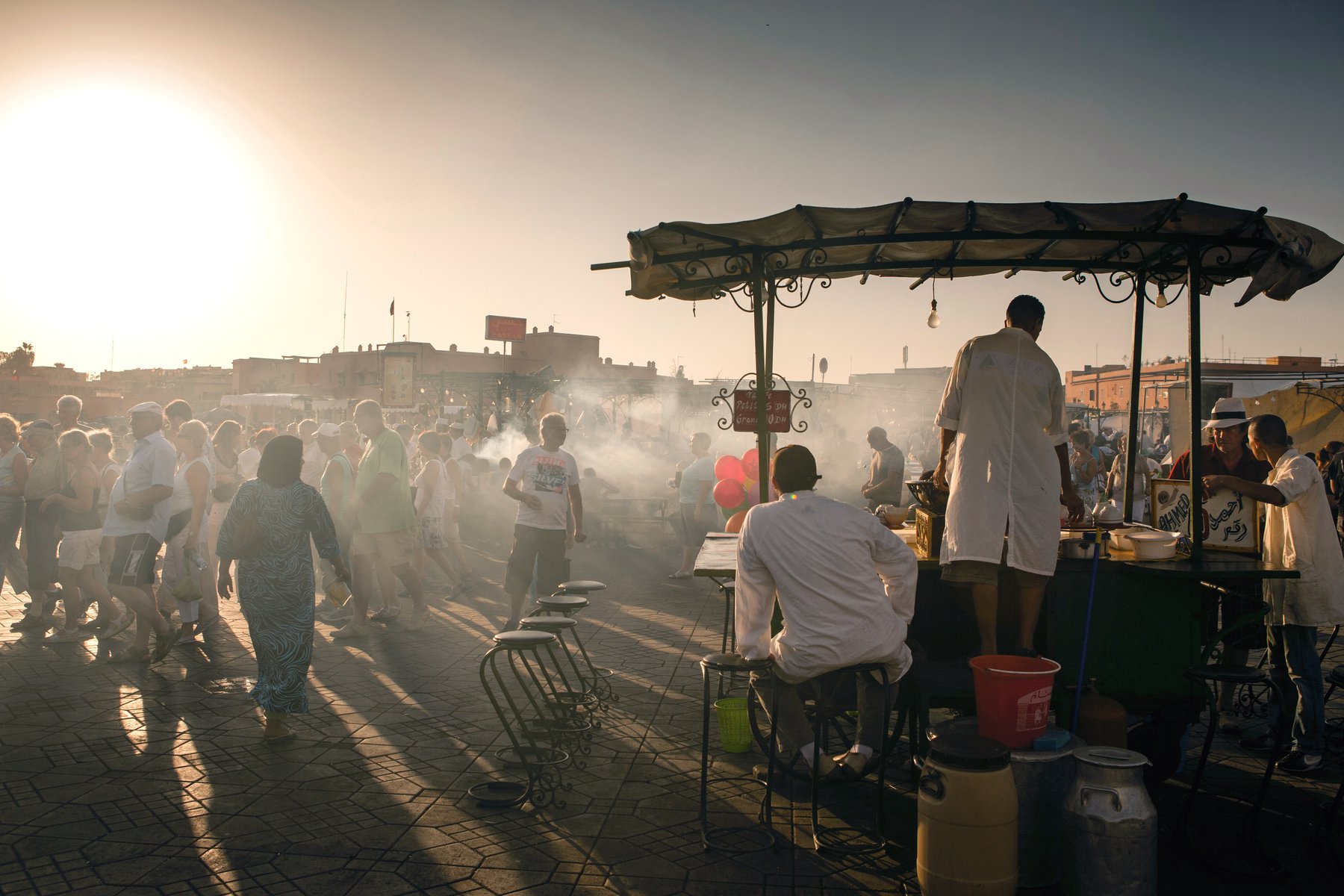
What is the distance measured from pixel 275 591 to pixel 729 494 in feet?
15.7

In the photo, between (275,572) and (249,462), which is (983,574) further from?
(249,462)

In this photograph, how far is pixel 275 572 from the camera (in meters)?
5.92

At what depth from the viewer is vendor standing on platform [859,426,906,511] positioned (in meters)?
11.9

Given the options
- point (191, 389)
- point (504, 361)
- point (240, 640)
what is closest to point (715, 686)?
point (240, 640)

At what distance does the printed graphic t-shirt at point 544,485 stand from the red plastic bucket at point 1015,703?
487 centimetres

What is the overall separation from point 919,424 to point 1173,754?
41.1 meters

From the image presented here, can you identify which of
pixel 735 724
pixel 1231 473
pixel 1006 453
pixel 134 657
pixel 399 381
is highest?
pixel 399 381

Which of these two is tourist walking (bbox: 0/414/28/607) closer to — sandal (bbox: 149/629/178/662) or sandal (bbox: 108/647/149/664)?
sandal (bbox: 108/647/149/664)

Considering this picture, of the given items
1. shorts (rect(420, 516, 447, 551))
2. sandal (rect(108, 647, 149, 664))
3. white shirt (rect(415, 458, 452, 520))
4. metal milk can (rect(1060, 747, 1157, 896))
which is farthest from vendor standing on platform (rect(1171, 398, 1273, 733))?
sandal (rect(108, 647, 149, 664))

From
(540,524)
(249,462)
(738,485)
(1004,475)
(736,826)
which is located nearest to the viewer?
(736,826)

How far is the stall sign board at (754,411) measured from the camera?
661 cm

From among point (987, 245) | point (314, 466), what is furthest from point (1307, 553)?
point (314, 466)

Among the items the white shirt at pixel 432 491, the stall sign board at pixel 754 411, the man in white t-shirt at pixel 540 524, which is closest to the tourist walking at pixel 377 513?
the white shirt at pixel 432 491

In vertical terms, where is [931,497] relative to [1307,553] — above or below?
above
